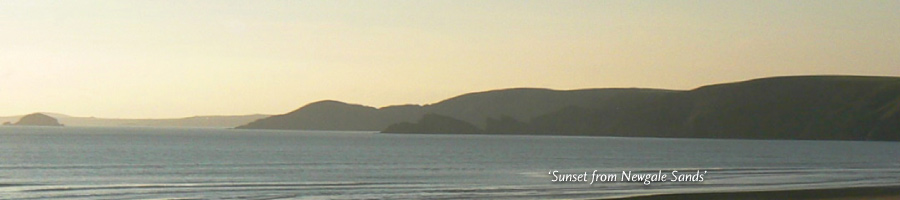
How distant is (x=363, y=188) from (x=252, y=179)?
34.0ft

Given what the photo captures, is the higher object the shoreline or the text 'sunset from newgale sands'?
the text 'sunset from newgale sands'

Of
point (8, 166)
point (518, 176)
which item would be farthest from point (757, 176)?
point (8, 166)

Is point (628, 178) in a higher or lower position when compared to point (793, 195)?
higher

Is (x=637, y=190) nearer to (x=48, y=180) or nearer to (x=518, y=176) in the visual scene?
(x=518, y=176)

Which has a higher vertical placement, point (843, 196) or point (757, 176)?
point (757, 176)

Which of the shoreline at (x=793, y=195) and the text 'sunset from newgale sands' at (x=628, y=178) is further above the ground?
the text 'sunset from newgale sands' at (x=628, y=178)

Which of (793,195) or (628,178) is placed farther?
(628,178)

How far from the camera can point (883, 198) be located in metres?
34.0

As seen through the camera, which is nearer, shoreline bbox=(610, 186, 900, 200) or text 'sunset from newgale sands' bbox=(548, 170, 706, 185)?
shoreline bbox=(610, 186, 900, 200)

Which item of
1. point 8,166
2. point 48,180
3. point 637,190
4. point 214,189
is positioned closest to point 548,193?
point 637,190

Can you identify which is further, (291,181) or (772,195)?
(291,181)

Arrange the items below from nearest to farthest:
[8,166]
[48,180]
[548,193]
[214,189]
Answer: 1. [548,193]
2. [214,189]
3. [48,180]
4. [8,166]

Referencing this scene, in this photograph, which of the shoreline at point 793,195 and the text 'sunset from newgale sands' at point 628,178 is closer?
the shoreline at point 793,195

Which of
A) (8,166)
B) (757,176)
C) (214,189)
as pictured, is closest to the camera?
(214,189)
